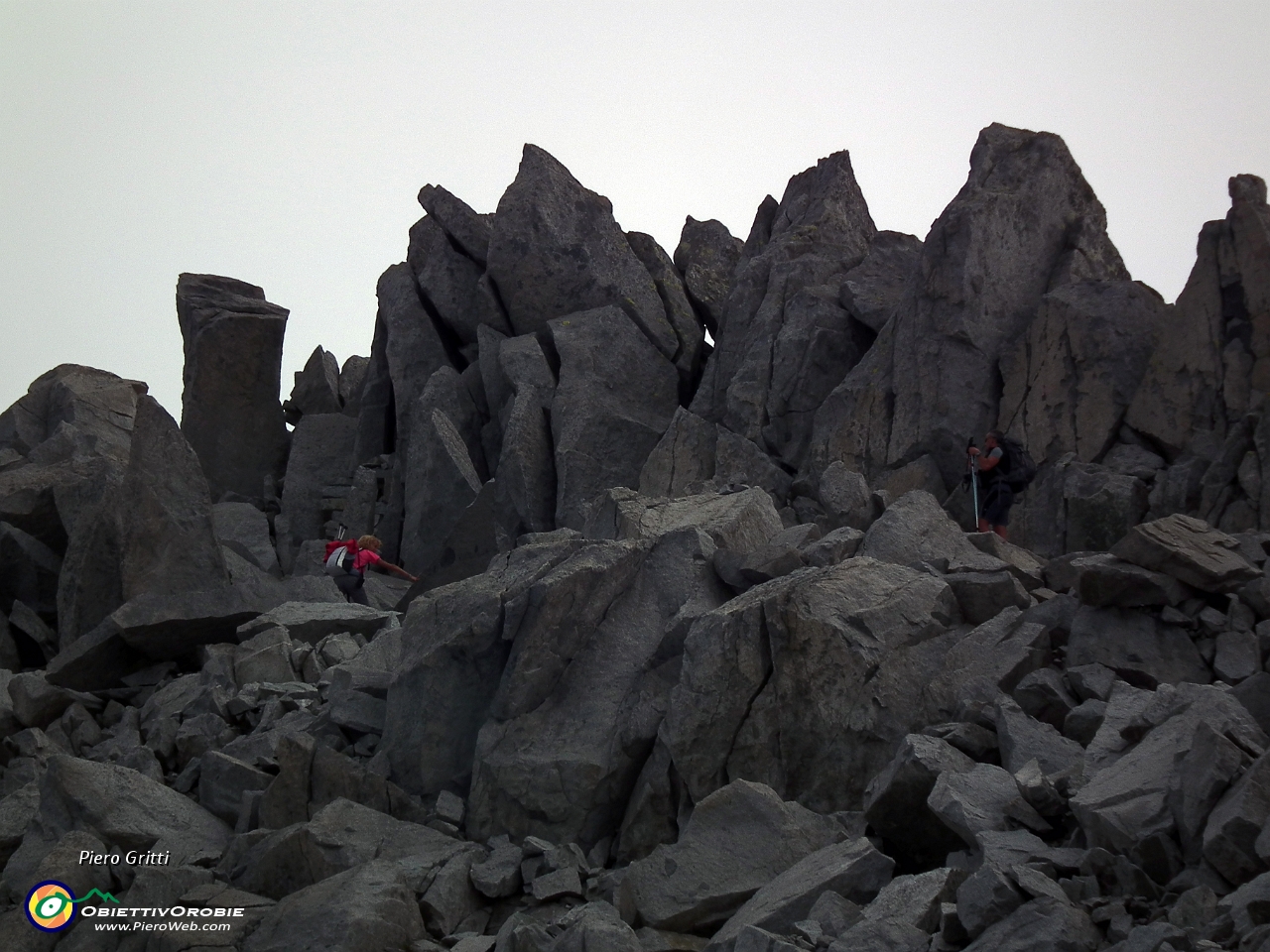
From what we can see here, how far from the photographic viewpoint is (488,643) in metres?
16.6

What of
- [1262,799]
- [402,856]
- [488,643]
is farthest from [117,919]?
[1262,799]

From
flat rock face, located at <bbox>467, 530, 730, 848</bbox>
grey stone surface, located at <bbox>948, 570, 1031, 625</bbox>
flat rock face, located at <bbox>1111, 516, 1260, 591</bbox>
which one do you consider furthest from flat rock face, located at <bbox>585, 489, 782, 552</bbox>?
flat rock face, located at <bbox>1111, 516, 1260, 591</bbox>

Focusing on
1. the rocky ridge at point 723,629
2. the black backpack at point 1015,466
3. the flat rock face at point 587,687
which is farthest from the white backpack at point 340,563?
the black backpack at point 1015,466

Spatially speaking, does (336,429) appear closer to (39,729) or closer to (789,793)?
(39,729)

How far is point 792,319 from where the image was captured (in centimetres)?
3525

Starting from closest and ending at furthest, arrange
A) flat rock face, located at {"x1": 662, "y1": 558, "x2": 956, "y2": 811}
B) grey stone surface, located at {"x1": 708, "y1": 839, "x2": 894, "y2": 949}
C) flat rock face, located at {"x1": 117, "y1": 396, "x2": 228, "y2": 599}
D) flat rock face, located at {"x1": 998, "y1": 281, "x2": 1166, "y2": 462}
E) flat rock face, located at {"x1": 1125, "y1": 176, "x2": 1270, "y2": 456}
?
grey stone surface, located at {"x1": 708, "y1": 839, "x2": 894, "y2": 949}, flat rock face, located at {"x1": 662, "y1": 558, "x2": 956, "y2": 811}, flat rock face, located at {"x1": 1125, "y1": 176, "x2": 1270, "y2": 456}, flat rock face, located at {"x1": 117, "y1": 396, "x2": 228, "y2": 599}, flat rock face, located at {"x1": 998, "y1": 281, "x2": 1166, "y2": 462}

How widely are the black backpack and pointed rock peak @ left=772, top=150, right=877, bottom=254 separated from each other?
1393cm

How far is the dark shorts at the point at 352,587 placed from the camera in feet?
92.2

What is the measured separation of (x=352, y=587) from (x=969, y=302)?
648 inches

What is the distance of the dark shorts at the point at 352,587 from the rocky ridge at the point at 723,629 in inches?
42.6

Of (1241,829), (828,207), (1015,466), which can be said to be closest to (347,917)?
A: (1241,829)

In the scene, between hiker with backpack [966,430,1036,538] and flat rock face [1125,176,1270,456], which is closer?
hiker with backpack [966,430,1036,538]

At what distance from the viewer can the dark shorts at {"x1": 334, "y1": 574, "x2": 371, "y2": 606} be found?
28.1 m

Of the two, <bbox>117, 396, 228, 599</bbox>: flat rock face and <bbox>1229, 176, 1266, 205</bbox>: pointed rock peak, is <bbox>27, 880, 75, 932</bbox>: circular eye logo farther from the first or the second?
<bbox>1229, 176, 1266, 205</bbox>: pointed rock peak
